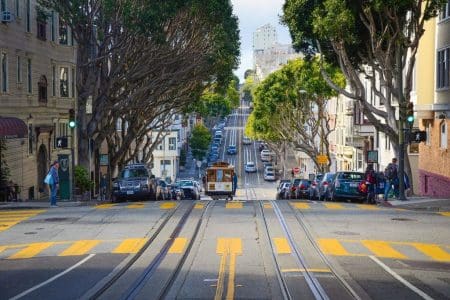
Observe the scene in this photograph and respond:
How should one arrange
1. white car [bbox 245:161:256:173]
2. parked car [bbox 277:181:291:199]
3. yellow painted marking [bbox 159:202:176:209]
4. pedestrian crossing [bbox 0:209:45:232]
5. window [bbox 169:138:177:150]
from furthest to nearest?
white car [bbox 245:161:256:173]
window [bbox 169:138:177:150]
parked car [bbox 277:181:291:199]
yellow painted marking [bbox 159:202:176:209]
pedestrian crossing [bbox 0:209:45:232]

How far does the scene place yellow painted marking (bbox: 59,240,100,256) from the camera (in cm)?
1822

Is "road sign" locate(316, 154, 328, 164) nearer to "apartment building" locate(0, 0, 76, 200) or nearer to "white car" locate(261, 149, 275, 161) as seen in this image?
"apartment building" locate(0, 0, 76, 200)

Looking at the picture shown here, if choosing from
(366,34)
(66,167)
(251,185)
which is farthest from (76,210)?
(251,185)

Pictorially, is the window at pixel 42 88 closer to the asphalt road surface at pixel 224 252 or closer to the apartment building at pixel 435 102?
the asphalt road surface at pixel 224 252

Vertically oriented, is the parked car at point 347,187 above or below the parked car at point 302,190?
above

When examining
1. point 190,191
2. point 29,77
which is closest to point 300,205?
point 29,77

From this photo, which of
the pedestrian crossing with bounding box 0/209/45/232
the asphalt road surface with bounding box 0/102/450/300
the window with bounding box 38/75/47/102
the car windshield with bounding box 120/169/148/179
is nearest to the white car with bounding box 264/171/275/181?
the window with bounding box 38/75/47/102

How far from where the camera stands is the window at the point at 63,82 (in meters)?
46.4

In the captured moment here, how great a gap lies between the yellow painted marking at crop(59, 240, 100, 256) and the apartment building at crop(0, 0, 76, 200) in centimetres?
1206

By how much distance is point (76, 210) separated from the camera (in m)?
27.5

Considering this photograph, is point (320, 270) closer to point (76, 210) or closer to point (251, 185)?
point (76, 210)

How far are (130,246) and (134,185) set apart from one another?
14.9 metres

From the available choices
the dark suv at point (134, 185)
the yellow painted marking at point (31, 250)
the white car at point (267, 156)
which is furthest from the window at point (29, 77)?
the white car at point (267, 156)

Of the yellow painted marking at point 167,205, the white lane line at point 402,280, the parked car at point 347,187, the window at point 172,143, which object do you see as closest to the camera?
the white lane line at point 402,280
